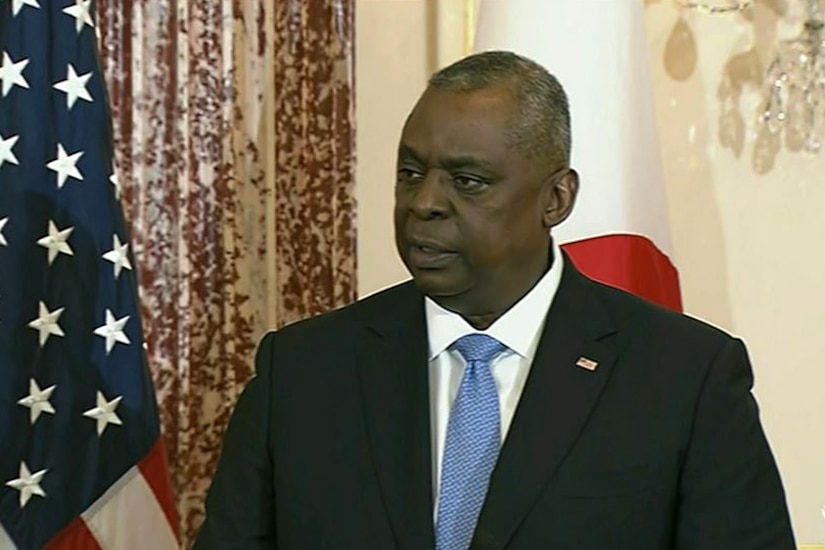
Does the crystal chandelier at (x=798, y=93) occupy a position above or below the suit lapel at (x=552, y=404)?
above

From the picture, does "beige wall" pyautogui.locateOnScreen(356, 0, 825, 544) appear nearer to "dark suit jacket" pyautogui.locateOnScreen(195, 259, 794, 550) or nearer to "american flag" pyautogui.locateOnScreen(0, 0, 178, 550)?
"american flag" pyautogui.locateOnScreen(0, 0, 178, 550)

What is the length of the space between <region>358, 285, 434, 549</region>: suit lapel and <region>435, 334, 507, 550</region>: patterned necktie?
0.03 metres

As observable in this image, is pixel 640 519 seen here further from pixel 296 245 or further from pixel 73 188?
pixel 296 245

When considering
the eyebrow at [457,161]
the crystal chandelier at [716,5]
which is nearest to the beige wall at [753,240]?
the crystal chandelier at [716,5]

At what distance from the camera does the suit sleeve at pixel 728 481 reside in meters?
1.63

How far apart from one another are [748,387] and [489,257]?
1.21ft

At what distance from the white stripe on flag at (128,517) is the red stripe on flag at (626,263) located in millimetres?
907

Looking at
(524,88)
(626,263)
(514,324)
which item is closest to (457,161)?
(524,88)

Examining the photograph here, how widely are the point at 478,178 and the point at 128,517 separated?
3.99 feet

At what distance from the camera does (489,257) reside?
168 centimetres

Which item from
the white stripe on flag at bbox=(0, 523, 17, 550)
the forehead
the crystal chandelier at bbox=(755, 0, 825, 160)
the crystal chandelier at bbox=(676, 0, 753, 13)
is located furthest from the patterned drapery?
the forehead

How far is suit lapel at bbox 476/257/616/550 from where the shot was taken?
5.35ft

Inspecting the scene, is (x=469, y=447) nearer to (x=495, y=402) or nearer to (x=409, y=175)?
(x=495, y=402)

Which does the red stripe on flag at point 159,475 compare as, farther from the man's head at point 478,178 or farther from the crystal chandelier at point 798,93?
the crystal chandelier at point 798,93
